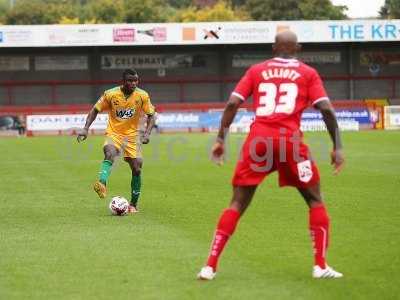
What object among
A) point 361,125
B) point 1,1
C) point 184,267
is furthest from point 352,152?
point 1,1

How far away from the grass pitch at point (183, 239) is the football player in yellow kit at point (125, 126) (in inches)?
26.4

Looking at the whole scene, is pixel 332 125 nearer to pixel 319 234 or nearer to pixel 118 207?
pixel 319 234

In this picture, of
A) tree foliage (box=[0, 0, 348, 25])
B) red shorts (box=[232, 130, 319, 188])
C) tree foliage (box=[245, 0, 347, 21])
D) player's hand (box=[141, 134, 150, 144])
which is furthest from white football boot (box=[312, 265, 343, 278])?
tree foliage (box=[245, 0, 347, 21])

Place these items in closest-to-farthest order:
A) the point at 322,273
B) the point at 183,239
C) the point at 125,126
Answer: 1. the point at 322,273
2. the point at 183,239
3. the point at 125,126

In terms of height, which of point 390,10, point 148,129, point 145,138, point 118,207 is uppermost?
point 148,129

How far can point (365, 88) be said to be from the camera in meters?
60.4

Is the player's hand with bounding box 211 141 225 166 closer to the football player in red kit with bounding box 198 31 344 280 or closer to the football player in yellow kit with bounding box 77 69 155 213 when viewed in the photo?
the football player in red kit with bounding box 198 31 344 280

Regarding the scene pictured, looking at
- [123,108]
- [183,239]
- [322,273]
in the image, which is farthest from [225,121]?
[123,108]

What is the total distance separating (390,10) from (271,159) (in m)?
108

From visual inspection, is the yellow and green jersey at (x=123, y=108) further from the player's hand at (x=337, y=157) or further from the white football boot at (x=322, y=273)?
the white football boot at (x=322, y=273)

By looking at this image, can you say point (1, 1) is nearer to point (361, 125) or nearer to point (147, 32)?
point (147, 32)

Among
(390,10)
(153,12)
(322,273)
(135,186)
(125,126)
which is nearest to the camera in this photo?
(322,273)

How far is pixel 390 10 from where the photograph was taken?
370 feet

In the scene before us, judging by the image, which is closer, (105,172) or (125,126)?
(105,172)
